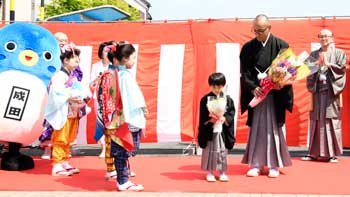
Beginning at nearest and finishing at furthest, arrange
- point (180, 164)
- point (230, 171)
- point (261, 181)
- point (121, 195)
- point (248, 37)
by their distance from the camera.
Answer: point (121, 195) → point (261, 181) → point (230, 171) → point (180, 164) → point (248, 37)

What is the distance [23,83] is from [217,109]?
2.48 m

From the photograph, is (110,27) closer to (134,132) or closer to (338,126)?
(134,132)

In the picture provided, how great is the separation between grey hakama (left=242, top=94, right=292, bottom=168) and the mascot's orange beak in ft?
9.57

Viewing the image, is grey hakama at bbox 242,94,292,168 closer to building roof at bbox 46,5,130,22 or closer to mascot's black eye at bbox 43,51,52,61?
mascot's black eye at bbox 43,51,52,61

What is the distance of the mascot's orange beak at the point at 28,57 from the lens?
258 inches

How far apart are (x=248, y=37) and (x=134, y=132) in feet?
11.0

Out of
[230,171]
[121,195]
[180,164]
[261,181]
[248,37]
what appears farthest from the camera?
[248,37]

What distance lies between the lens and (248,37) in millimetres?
7988

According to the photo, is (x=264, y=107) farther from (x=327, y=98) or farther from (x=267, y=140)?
(x=327, y=98)

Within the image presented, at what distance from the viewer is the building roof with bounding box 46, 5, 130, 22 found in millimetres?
11438

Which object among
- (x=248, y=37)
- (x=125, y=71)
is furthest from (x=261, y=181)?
(x=248, y=37)

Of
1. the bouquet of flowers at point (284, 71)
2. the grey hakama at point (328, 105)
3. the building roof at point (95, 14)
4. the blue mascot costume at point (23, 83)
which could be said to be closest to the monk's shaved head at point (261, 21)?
the bouquet of flowers at point (284, 71)

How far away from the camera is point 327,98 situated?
7332 millimetres

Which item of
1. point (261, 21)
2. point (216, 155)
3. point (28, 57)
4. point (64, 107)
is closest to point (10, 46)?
point (28, 57)
